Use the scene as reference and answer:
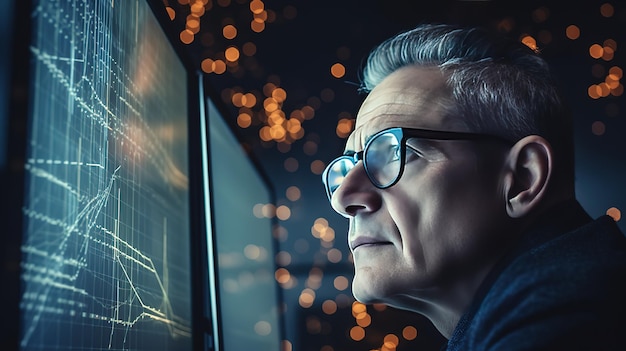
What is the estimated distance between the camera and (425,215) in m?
0.89

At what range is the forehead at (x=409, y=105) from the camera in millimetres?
950

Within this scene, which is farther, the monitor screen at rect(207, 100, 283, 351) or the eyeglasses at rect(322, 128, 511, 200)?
the monitor screen at rect(207, 100, 283, 351)

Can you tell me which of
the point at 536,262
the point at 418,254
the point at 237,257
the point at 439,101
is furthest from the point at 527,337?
the point at 237,257

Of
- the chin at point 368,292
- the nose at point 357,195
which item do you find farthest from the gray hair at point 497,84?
the chin at point 368,292

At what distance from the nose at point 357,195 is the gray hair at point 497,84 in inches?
6.3

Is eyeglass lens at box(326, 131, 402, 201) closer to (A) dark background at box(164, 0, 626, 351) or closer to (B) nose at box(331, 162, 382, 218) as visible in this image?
(B) nose at box(331, 162, 382, 218)

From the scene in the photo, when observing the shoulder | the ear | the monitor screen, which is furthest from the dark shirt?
the monitor screen

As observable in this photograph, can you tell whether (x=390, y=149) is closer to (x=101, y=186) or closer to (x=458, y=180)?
(x=458, y=180)

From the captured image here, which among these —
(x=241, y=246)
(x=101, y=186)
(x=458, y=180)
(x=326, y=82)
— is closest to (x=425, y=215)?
(x=458, y=180)

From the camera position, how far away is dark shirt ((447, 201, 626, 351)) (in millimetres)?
639

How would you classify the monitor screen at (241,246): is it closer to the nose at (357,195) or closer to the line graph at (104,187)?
the line graph at (104,187)

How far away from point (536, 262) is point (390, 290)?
0.78ft

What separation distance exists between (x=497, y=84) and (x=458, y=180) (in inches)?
6.5

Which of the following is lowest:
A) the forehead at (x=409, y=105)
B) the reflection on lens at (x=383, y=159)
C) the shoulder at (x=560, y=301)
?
the shoulder at (x=560, y=301)
